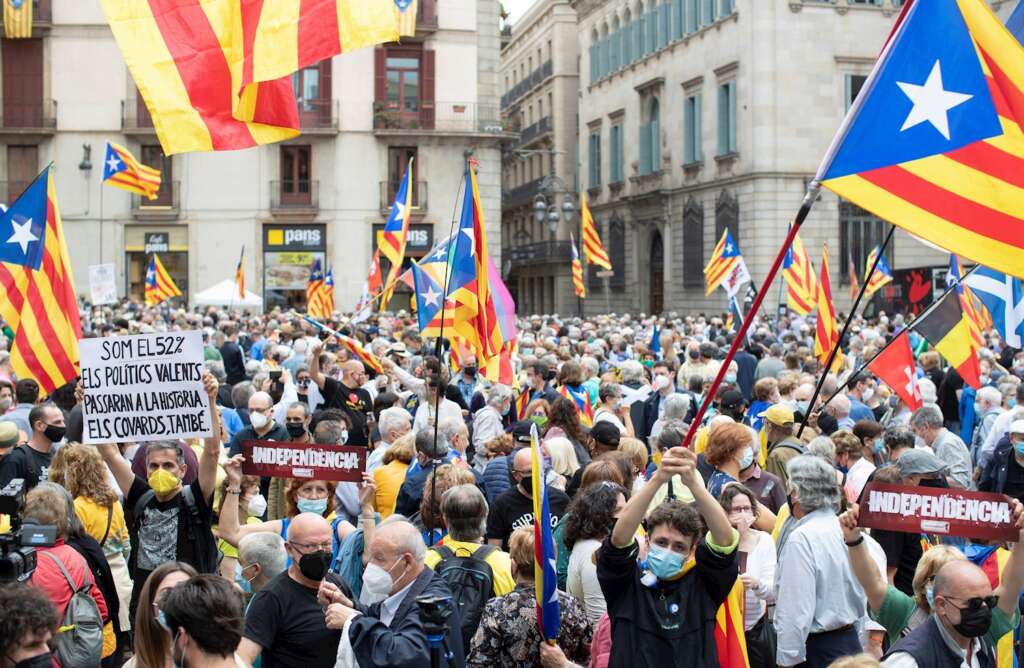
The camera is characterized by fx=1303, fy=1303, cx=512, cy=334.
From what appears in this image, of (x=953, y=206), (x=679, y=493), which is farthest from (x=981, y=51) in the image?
(x=679, y=493)

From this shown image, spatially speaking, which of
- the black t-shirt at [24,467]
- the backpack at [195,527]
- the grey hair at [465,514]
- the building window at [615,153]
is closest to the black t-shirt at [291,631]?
the grey hair at [465,514]

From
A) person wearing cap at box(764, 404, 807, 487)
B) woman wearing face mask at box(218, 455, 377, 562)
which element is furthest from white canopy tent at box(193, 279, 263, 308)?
woman wearing face mask at box(218, 455, 377, 562)

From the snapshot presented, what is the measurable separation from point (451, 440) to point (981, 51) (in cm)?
450

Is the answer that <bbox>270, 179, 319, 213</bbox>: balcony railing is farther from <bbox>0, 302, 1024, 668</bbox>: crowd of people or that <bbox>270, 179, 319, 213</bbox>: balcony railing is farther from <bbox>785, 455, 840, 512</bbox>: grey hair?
<bbox>785, 455, 840, 512</bbox>: grey hair

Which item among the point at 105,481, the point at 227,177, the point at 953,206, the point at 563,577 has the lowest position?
the point at 563,577

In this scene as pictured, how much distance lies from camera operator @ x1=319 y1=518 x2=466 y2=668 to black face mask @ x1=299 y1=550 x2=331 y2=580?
0.13 metres

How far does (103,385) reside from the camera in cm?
617

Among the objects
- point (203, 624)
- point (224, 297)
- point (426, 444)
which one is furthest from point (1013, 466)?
point (224, 297)

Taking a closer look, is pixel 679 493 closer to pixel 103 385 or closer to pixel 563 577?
pixel 563 577

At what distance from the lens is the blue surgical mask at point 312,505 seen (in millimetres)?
6734

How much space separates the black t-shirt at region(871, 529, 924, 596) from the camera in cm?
659

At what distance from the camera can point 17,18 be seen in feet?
119

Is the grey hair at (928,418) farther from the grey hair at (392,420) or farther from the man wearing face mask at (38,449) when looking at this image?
the man wearing face mask at (38,449)

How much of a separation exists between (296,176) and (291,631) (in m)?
36.5
